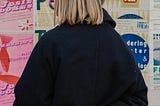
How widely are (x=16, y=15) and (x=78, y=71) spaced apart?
1497 mm

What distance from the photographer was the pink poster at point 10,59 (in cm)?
295

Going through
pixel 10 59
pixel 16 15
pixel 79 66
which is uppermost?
pixel 16 15

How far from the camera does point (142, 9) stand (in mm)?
3084

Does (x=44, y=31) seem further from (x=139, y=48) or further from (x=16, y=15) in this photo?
(x=139, y=48)

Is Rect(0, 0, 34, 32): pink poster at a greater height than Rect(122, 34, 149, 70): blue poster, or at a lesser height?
greater

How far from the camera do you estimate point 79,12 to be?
1.59m

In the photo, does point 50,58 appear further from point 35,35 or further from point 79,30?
point 35,35

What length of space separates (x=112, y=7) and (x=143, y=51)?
1.30 ft

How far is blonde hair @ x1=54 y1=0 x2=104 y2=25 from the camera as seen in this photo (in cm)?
159

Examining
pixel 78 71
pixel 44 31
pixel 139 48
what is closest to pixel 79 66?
pixel 78 71

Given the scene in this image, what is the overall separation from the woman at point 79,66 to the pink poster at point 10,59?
1.37 meters

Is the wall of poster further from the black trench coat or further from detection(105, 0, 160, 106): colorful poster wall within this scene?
the black trench coat

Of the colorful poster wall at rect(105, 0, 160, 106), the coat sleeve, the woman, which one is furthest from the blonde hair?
the colorful poster wall at rect(105, 0, 160, 106)

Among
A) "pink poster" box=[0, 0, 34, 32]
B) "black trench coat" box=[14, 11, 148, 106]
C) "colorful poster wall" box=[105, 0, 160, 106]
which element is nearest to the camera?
"black trench coat" box=[14, 11, 148, 106]
